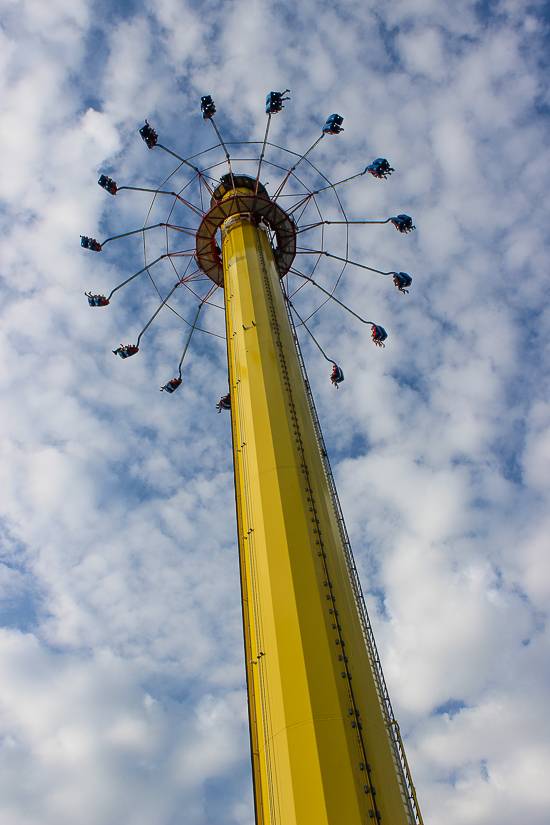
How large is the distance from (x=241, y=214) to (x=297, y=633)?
1765 cm

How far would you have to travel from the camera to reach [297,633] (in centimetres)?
989

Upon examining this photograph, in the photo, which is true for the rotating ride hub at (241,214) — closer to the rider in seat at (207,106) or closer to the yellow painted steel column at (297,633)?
the rider in seat at (207,106)

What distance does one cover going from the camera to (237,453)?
14438mm

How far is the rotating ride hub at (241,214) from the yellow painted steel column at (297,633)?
893 cm

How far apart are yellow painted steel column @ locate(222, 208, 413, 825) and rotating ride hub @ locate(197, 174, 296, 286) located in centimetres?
893

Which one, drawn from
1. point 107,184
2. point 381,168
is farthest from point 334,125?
point 107,184

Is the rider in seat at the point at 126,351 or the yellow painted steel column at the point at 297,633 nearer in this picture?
the yellow painted steel column at the point at 297,633

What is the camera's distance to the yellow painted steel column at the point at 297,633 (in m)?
A: 8.38

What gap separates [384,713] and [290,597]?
120 inches

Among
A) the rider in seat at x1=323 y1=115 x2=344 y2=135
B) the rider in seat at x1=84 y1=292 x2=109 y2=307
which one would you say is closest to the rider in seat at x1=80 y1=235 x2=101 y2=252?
the rider in seat at x1=84 y1=292 x2=109 y2=307

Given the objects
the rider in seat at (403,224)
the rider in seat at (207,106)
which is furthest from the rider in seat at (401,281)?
the rider in seat at (207,106)

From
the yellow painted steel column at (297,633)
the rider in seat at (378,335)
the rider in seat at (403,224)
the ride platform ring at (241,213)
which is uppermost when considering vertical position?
the ride platform ring at (241,213)

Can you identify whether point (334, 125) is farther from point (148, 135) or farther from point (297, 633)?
point (297, 633)

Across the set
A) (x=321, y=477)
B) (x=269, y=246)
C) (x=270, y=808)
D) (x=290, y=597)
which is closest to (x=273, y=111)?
(x=269, y=246)
